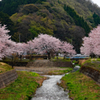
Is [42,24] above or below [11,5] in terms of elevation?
below

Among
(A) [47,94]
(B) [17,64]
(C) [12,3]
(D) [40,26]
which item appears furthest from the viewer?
(C) [12,3]

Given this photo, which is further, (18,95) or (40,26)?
(40,26)

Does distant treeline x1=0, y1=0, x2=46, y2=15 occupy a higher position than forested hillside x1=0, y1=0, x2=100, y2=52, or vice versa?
distant treeline x1=0, y1=0, x2=46, y2=15

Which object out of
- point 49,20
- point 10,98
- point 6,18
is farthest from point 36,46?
point 49,20

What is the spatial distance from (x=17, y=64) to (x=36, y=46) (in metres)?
10.3

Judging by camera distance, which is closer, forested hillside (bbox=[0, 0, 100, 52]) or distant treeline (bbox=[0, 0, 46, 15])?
forested hillside (bbox=[0, 0, 100, 52])

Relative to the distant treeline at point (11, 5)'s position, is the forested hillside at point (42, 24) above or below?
below

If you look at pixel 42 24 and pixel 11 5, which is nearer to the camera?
pixel 42 24

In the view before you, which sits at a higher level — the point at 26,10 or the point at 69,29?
the point at 26,10

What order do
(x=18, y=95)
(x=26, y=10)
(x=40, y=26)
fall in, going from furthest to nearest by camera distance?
(x=26, y=10)
(x=40, y=26)
(x=18, y=95)

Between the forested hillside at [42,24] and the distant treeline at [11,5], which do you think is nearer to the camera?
the forested hillside at [42,24]

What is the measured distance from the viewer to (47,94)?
68.4ft

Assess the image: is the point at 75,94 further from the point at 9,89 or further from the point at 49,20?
the point at 49,20

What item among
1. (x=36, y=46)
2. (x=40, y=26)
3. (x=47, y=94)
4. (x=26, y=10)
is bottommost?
(x=47, y=94)
